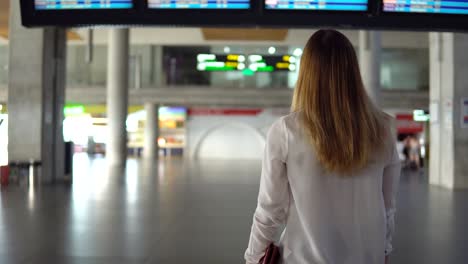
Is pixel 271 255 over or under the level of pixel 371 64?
under

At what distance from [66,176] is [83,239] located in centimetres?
792

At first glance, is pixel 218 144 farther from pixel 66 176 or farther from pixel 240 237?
pixel 240 237

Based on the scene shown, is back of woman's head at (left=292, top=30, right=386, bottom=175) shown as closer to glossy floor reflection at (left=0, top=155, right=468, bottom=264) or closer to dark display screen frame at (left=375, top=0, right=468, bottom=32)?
glossy floor reflection at (left=0, top=155, right=468, bottom=264)

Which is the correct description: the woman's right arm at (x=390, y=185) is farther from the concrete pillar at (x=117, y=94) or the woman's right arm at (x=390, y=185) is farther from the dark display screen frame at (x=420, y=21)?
the concrete pillar at (x=117, y=94)

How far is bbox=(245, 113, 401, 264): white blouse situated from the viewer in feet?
5.79

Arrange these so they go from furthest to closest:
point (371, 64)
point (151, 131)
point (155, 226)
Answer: point (151, 131)
point (371, 64)
point (155, 226)

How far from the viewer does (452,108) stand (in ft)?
42.1

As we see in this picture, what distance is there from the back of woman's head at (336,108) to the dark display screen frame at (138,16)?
12.1ft

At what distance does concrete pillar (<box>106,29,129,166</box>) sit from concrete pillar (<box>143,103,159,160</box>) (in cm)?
603

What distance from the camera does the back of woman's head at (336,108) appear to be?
175 centimetres

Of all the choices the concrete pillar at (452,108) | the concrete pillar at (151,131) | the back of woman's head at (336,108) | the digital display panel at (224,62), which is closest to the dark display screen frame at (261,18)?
the back of woman's head at (336,108)

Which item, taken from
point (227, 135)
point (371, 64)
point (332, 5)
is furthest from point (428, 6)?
point (227, 135)

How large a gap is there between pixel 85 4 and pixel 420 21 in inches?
154

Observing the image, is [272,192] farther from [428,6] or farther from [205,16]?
[428,6]
